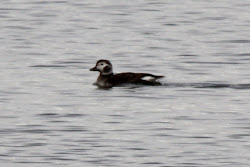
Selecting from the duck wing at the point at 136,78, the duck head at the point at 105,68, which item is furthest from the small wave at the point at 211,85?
the duck head at the point at 105,68

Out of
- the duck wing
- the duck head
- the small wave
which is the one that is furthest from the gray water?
the duck head

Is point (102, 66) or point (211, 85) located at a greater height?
point (102, 66)

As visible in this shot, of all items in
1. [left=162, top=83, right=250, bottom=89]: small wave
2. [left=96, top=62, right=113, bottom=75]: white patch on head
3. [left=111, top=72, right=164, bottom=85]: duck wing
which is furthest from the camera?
[left=96, top=62, right=113, bottom=75]: white patch on head

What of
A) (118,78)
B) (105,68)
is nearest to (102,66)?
(105,68)

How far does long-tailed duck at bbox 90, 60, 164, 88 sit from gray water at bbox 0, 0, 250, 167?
265 millimetres

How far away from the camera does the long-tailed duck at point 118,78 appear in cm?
2373

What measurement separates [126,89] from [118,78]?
84cm

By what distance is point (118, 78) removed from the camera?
79.4ft

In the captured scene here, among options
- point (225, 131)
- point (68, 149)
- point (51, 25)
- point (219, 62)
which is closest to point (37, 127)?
point (68, 149)

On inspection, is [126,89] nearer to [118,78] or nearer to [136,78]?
[136,78]

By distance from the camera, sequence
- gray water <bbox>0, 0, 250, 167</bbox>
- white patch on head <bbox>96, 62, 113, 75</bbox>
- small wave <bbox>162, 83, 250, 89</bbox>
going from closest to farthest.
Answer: gray water <bbox>0, 0, 250, 167</bbox>, small wave <bbox>162, 83, 250, 89</bbox>, white patch on head <bbox>96, 62, 113, 75</bbox>

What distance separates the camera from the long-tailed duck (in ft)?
77.9

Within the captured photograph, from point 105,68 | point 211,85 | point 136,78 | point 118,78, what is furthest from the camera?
point 105,68

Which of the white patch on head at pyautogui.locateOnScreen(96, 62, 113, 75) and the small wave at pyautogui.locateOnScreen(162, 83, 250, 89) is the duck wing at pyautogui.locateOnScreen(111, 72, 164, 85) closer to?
the small wave at pyautogui.locateOnScreen(162, 83, 250, 89)
